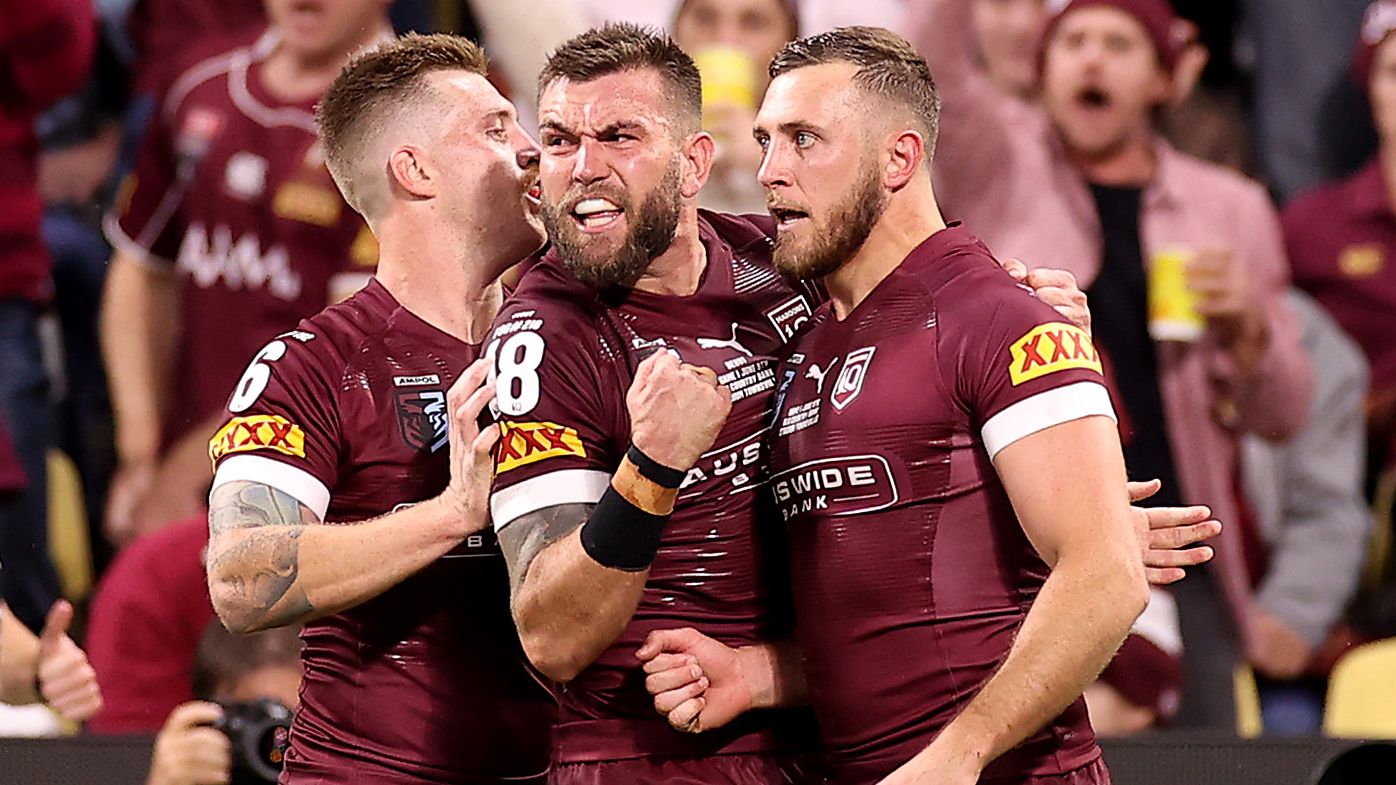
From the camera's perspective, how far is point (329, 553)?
11.0 ft

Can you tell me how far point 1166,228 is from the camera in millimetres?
5859

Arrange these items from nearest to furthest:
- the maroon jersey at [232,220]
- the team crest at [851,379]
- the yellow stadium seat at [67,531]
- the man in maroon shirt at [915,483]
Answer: the man in maroon shirt at [915,483], the team crest at [851,379], the maroon jersey at [232,220], the yellow stadium seat at [67,531]

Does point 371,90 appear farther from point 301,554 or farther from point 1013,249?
point 1013,249

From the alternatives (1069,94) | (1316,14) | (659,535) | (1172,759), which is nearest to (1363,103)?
(1316,14)

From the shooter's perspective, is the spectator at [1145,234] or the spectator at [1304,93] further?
the spectator at [1304,93]

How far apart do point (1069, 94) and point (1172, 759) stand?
2.36m

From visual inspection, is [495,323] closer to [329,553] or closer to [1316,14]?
[329,553]

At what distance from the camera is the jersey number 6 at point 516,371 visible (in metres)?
3.25

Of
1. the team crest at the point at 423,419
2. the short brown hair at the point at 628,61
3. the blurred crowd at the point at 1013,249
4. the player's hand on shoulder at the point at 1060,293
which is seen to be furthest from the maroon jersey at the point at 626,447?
the blurred crowd at the point at 1013,249

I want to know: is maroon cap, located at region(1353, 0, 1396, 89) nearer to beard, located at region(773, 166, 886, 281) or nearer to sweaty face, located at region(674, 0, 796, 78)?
sweaty face, located at region(674, 0, 796, 78)

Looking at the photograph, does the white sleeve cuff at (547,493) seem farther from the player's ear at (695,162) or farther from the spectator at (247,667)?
the spectator at (247,667)

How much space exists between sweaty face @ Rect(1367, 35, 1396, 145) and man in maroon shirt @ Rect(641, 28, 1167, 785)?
11.3 ft

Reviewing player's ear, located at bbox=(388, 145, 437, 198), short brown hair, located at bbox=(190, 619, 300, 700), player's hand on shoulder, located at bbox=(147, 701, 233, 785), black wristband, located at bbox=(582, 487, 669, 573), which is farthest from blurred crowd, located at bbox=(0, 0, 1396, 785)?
black wristband, located at bbox=(582, 487, 669, 573)

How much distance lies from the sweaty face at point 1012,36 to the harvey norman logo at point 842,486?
3.27 m
